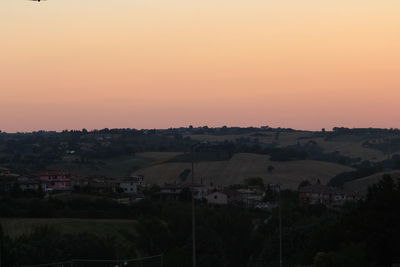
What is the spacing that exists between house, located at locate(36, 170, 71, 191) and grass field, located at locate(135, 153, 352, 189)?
2688cm

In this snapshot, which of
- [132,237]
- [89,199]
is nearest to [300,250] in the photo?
[132,237]

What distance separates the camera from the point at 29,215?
86812mm

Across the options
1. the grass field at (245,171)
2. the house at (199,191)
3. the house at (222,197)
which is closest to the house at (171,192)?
the house at (199,191)

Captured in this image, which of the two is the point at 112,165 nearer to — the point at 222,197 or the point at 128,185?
the point at 128,185

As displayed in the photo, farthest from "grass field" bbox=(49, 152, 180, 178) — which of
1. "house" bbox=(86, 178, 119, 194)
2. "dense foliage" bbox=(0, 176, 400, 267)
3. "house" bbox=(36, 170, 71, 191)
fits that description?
"dense foliage" bbox=(0, 176, 400, 267)

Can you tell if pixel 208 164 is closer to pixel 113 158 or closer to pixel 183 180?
pixel 183 180

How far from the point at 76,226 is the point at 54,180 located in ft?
179

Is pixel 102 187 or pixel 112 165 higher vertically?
pixel 112 165

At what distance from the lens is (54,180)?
13338cm

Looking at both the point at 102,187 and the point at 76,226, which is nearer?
the point at 76,226

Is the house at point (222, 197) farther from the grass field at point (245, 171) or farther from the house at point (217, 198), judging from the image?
the grass field at point (245, 171)

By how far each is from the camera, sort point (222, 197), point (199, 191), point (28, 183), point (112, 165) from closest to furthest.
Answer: point (222, 197) < point (28, 183) < point (199, 191) < point (112, 165)

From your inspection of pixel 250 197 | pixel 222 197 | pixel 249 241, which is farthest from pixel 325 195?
pixel 249 241

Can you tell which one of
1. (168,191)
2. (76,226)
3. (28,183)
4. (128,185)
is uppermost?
(28,183)
